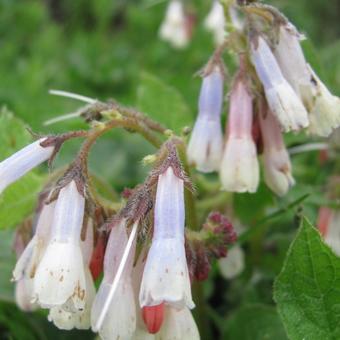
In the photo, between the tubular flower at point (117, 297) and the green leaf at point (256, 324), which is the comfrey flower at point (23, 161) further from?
the green leaf at point (256, 324)

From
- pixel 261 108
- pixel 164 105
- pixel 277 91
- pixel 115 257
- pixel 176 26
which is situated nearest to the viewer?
pixel 115 257

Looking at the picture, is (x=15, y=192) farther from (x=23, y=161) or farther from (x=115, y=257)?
(x=115, y=257)

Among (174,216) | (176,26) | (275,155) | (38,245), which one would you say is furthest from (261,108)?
(176,26)

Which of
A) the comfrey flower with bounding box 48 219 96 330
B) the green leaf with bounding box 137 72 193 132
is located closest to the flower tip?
the comfrey flower with bounding box 48 219 96 330

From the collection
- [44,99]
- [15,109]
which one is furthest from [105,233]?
[44,99]

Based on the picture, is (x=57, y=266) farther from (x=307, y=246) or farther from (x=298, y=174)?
(x=298, y=174)

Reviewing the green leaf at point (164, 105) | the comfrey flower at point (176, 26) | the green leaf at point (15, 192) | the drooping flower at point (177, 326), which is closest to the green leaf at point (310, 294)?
the drooping flower at point (177, 326)

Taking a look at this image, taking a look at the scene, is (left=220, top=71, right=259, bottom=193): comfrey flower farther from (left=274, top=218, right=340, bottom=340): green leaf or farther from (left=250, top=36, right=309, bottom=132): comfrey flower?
(left=274, top=218, right=340, bottom=340): green leaf
